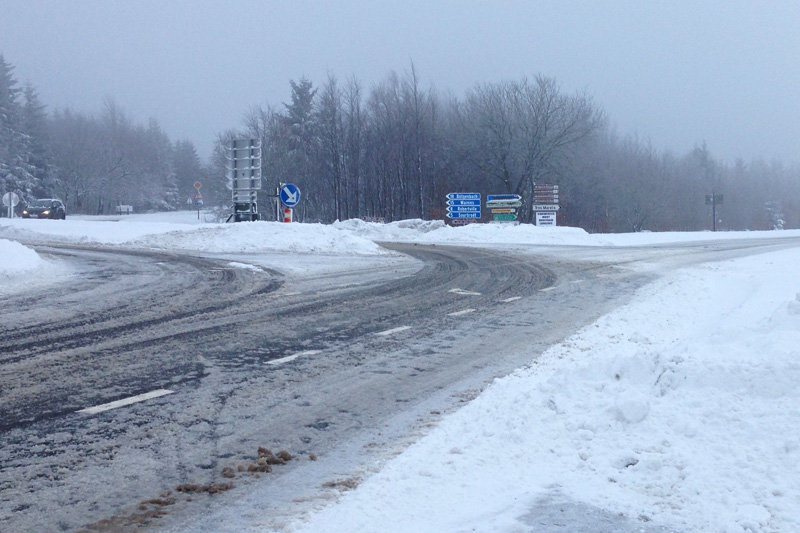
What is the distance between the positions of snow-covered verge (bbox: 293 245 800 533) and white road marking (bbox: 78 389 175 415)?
2461mm

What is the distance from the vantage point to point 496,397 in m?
5.96

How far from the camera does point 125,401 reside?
228 inches

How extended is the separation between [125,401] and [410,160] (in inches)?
2121

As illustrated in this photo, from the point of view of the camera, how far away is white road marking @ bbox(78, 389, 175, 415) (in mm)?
5531

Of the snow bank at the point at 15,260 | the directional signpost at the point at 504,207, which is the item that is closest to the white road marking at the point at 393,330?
the snow bank at the point at 15,260

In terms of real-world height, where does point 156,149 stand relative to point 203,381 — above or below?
above

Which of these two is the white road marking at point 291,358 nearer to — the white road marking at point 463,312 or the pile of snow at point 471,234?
the white road marking at point 463,312

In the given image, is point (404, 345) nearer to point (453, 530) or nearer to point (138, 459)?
point (138, 459)

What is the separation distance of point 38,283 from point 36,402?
919cm

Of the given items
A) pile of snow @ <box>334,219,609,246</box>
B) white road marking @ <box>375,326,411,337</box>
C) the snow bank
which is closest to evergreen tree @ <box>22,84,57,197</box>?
pile of snow @ <box>334,219,609,246</box>

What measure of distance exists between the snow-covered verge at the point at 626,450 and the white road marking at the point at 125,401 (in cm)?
246

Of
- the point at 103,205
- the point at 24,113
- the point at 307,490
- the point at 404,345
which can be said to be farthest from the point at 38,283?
the point at 103,205

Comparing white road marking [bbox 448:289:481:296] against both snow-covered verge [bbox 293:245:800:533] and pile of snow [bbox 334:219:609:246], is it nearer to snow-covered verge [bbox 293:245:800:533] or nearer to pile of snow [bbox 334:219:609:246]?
snow-covered verge [bbox 293:245:800:533]

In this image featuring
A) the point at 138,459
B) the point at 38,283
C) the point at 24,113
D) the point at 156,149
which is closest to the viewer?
the point at 138,459
